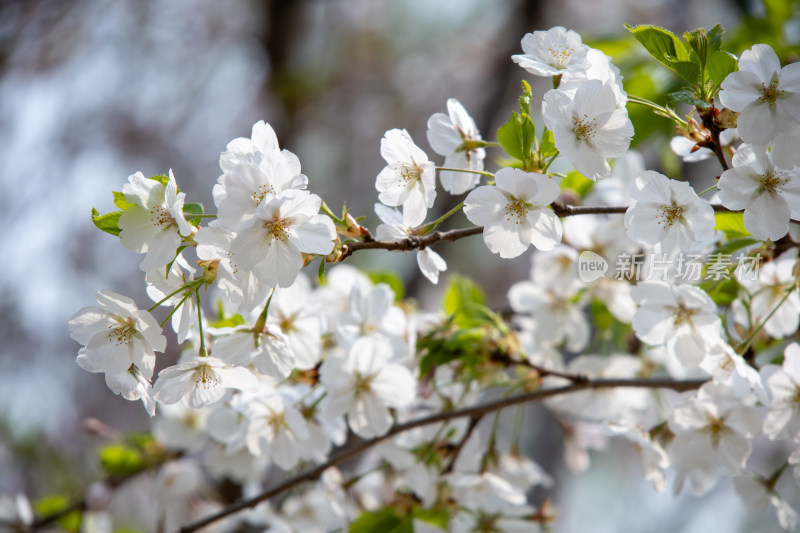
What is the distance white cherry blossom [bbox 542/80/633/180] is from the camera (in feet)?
2.10

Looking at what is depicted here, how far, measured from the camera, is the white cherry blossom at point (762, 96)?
2.01ft

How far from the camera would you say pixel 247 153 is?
25.3 inches

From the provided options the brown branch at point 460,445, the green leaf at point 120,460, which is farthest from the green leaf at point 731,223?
the green leaf at point 120,460

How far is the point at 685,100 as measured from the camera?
0.64 meters

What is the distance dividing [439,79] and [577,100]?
4.56 metres

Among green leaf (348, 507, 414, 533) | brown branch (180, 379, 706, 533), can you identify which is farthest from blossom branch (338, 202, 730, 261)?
green leaf (348, 507, 414, 533)

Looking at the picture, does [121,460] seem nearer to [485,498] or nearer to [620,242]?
[485,498]

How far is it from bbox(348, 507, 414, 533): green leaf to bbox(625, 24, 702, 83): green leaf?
0.76 m

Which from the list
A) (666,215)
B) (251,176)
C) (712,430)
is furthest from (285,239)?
(712,430)

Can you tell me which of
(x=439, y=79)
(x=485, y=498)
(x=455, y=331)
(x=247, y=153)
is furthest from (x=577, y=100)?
(x=439, y=79)

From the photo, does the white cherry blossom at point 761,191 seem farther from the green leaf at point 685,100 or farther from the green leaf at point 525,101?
the green leaf at point 525,101

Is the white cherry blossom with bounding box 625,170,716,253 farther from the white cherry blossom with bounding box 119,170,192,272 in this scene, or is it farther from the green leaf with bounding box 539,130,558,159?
the white cherry blossom with bounding box 119,170,192,272

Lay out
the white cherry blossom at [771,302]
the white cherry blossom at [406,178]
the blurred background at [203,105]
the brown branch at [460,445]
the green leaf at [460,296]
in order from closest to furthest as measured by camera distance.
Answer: the white cherry blossom at [406,178] < the white cherry blossom at [771,302] < the brown branch at [460,445] < the green leaf at [460,296] < the blurred background at [203,105]

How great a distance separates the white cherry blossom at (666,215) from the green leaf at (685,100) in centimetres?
7
